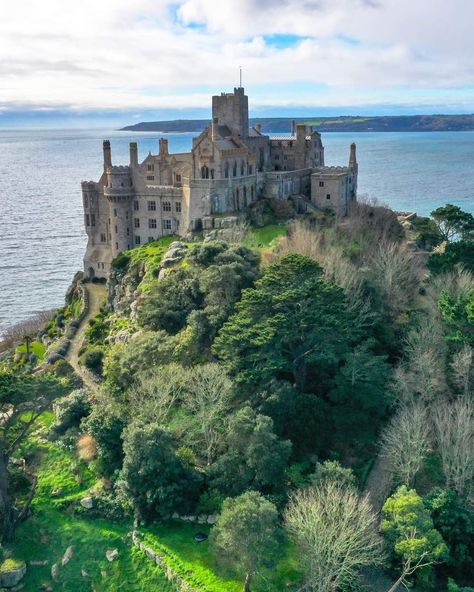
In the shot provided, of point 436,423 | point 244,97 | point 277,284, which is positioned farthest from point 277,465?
point 244,97

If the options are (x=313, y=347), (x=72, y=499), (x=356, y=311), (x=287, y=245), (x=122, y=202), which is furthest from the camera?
(x=122, y=202)

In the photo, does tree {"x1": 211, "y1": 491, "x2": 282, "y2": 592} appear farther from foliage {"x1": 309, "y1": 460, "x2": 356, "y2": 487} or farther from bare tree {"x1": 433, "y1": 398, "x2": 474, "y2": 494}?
bare tree {"x1": 433, "y1": 398, "x2": 474, "y2": 494}

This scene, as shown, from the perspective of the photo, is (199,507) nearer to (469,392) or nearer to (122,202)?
(469,392)

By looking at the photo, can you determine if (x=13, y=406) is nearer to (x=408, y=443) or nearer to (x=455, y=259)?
(x=408, y=443)

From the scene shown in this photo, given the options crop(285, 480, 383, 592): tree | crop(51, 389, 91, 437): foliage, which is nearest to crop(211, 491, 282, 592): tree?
crop(285, 480, 383, 592): tree

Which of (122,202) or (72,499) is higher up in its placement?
(122,202)

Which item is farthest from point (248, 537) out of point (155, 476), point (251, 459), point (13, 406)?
point (13, 406)
